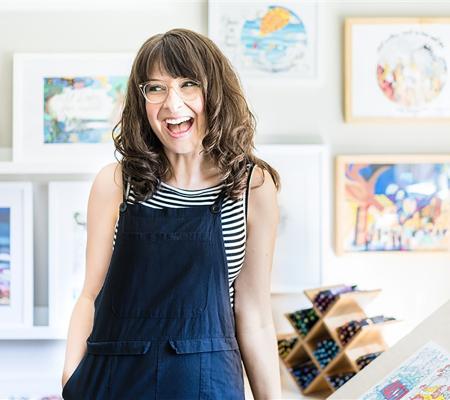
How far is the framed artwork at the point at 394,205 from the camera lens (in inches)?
116

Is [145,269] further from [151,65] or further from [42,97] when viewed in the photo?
[42,97]

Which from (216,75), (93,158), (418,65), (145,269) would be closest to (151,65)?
(216,75)

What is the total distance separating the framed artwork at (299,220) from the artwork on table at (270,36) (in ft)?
1.00

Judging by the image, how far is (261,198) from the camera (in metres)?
1.51

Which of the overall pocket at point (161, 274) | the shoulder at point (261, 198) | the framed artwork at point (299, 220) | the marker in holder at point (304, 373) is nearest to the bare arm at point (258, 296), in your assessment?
the shoulder at point (261, 198)

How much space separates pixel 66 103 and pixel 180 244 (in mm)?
1643

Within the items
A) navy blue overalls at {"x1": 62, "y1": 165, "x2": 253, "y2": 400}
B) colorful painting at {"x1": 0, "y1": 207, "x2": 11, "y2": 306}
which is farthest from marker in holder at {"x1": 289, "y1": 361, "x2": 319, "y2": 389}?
navy blue overalls at {"x1": 62, "y1": 165, "x2": 253, "y2": 400}

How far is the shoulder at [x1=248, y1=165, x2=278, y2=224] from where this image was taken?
1.50m

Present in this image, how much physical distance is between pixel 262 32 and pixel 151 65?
1.56 meters

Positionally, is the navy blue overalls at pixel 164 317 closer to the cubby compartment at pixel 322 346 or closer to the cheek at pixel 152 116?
the cheek at pixel 152 116

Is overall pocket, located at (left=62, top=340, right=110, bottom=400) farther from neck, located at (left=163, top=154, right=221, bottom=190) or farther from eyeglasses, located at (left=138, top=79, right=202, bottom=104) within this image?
eyeglasses, located at (left=138, top=79, right=202, bottom=104)

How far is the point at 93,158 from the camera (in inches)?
115

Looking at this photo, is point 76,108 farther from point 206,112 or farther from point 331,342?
point 206,112

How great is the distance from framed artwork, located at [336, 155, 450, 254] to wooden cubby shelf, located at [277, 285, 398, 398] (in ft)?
0.80
